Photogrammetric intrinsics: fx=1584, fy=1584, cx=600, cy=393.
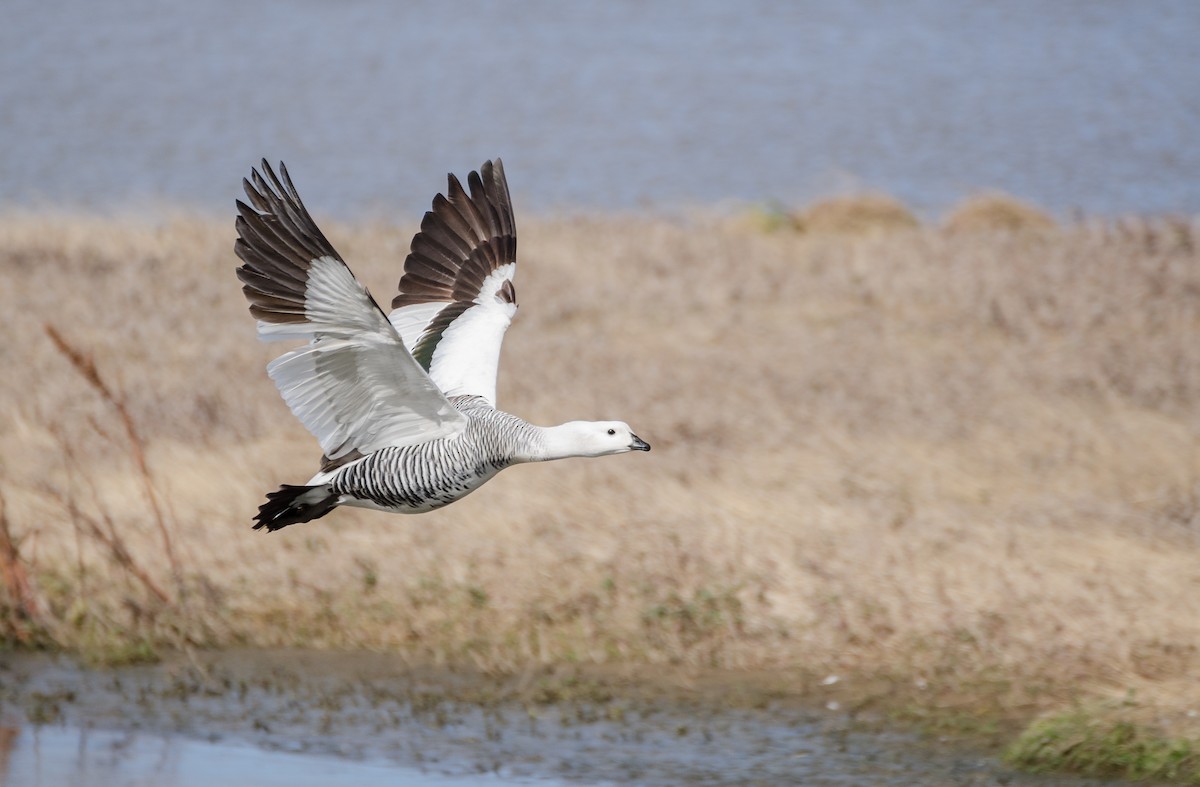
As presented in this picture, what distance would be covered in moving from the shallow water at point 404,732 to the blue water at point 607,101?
11.7 metres

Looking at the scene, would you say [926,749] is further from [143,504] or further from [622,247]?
[622,247]

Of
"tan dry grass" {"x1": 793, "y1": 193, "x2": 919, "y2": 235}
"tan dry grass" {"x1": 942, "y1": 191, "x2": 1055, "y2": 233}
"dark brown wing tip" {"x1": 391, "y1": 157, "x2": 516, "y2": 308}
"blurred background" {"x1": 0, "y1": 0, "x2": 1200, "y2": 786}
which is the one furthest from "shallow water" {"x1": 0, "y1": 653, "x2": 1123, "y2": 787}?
"tan dry grass" {"x1": 942, "y1": 191, "x2": 1055, "y2": 233}

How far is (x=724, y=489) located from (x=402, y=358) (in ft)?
15.9

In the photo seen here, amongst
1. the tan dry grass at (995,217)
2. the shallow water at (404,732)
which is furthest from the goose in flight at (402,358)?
the tan dry grass at (995,217)

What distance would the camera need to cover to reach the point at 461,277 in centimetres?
783

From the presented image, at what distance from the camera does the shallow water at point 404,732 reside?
810 cm

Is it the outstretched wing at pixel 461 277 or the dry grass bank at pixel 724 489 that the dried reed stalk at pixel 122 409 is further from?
the outstretched wing at pixel 461 277

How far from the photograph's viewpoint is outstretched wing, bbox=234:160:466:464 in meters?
6.01

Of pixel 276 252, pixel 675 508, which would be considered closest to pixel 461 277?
pixel 276 252

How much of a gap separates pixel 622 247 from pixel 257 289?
11209 mm

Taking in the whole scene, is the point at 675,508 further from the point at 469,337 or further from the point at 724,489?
A: the point at 469,337

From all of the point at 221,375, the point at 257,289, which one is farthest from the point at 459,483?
the point at 221,375

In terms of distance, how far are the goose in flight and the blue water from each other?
12.5 meters

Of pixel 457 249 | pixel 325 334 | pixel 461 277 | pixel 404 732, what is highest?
pixel 457 249
